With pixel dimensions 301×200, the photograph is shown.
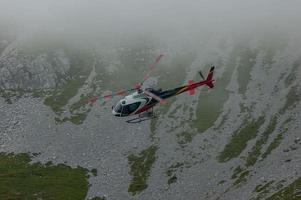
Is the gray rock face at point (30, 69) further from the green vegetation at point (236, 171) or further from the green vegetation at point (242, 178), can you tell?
the green vegetation at point (242, 178)

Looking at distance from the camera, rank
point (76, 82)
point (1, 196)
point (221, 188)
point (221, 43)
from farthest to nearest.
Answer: point (221, 43), point (76, 82), point (1, 196), point (221, 188)

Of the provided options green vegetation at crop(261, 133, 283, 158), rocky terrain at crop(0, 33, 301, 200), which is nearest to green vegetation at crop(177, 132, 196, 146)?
rocky terrain at crop(0, 33, 301, 200)

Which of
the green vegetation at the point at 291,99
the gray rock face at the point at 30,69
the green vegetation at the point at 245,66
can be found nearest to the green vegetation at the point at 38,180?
the gray rock face at the point at 30,69

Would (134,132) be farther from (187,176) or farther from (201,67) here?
(201,67)

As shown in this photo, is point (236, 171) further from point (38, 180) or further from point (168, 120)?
point (38, 180)

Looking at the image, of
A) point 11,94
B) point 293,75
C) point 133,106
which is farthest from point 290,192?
point 11,94

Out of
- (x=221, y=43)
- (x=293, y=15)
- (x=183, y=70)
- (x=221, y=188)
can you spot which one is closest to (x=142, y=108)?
(x=221, y=188)
